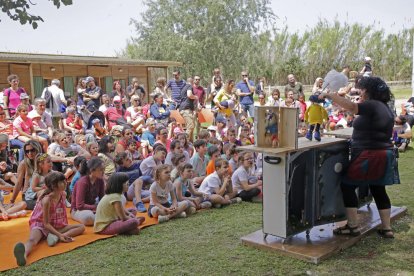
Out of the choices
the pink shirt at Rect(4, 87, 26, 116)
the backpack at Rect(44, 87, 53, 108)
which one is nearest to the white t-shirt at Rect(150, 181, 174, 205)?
the pink shirt at Rect(4, 87, 26, 116)

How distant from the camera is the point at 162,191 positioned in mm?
6000

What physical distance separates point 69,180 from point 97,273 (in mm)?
3125

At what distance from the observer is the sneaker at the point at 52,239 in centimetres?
486

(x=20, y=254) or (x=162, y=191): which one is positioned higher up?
(x=162, y=191)

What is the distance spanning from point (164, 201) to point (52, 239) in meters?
1.55

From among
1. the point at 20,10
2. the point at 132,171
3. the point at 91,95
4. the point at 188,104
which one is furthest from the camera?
the point at 188,104

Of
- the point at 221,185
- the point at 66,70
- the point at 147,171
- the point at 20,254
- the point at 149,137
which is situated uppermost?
the point at 66,70

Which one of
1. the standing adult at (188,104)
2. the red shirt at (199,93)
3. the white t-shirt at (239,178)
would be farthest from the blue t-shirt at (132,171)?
the red shirt at (199,93)

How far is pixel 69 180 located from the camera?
7.03 metres

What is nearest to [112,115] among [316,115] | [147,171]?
[147,171]

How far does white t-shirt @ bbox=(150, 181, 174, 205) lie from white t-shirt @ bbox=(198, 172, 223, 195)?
65 cm

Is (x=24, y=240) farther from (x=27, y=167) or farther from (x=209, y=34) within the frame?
(x=209, y=34)

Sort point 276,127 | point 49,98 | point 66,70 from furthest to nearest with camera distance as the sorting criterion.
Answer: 1. point 66,70
2. point 49,98
3. point 276,127

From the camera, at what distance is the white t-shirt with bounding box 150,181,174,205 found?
593 cm
